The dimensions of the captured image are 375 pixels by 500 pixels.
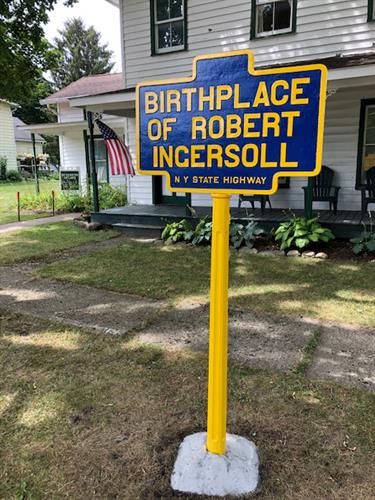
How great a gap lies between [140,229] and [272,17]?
16.9ft

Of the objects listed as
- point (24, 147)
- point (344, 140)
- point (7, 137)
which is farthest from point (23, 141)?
point (344, 140)

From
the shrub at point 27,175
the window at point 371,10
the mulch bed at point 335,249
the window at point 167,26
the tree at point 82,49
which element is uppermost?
the tree at point 82,49

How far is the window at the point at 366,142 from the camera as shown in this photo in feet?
26.9

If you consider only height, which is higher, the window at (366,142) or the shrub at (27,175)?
the window at (366,142)

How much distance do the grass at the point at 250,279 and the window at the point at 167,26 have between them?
5485 mm

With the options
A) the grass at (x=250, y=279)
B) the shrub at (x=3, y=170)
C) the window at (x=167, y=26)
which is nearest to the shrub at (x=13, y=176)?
the shrub at (x=3, y=170)

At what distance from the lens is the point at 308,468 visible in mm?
2172

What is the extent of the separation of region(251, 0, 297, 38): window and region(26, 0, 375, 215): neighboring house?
0.06 ft

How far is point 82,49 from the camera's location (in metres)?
46.0

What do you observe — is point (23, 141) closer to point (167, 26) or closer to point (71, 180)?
point (71, 180)

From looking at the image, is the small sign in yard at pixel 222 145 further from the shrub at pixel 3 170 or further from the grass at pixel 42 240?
the shrub at pixel 3 170

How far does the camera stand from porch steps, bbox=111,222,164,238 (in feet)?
28.8

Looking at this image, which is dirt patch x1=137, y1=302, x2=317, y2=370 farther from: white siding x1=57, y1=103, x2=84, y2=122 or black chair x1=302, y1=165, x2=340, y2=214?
white siding x1=57, y1=103, x2=84, y2=122

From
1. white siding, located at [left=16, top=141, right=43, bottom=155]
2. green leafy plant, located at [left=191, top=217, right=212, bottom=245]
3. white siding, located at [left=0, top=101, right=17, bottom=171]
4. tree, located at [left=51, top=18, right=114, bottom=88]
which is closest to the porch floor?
green leafy plant, located at [left=191, top=217, right=212, bottom=245]
